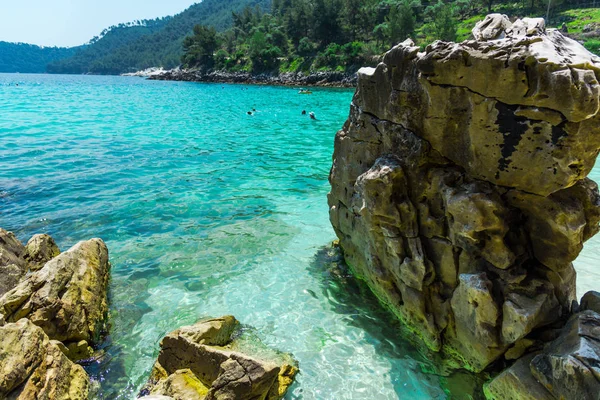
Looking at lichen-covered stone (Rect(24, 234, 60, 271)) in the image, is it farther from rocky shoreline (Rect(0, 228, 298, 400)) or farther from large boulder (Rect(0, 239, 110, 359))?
large boulder (Rect(0, 239, 110, 359))

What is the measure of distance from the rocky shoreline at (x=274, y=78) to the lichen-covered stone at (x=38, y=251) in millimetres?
80869

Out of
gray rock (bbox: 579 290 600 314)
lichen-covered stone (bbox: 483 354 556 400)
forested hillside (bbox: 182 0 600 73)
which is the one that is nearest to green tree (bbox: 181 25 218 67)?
forested hillside (bbox: 182 0 600 73)

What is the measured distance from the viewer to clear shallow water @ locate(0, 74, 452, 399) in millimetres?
7055

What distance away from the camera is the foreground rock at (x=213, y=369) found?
5.68 meters

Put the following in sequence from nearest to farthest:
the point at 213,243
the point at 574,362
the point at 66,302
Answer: the point at 574,362, the point at 66,302, the point at 213,243

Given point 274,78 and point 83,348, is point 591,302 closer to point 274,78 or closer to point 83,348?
point 83,348

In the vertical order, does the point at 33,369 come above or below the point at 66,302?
above

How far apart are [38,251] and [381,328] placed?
9.31m

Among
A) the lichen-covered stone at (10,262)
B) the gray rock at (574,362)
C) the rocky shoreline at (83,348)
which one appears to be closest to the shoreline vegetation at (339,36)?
the gray rock at (574,362)

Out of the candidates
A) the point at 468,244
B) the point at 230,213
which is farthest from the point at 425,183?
the point at 230,213

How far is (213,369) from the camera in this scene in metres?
6.24

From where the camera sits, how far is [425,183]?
6961mm

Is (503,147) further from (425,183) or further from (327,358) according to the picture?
(327,358)

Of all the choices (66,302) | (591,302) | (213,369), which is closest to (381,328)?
(213,369)
